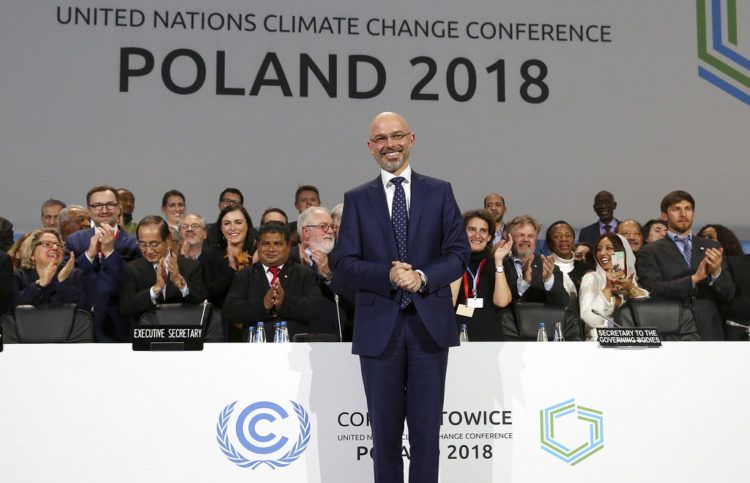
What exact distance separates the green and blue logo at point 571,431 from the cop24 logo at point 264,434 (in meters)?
0.90

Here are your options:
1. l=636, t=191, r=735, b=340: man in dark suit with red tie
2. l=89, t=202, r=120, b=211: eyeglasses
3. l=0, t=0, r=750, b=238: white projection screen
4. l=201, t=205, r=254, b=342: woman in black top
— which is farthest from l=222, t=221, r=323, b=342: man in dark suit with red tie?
l=0, t=0, r=750, b=238: white projection screen

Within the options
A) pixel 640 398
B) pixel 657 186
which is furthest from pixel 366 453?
pixel 657 186

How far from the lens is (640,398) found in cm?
325

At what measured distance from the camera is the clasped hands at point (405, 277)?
2.72 meters

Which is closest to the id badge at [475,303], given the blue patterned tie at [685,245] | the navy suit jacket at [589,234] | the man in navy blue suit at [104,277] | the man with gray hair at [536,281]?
the man with gray hair at [536,281]

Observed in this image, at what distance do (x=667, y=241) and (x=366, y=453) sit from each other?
2.71m

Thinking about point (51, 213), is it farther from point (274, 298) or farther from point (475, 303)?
point (475, 303)

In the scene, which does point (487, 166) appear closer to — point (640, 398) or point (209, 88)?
point (209, 88)

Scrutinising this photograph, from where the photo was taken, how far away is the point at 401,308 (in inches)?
113

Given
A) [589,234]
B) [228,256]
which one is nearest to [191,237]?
[228,256]

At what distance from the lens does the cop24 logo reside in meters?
3.11

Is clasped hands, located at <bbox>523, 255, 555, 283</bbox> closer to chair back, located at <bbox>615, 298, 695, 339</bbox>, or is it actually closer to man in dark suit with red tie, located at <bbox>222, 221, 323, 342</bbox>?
chair back, located at <bbox>615, 298, 695, 339</bbox>

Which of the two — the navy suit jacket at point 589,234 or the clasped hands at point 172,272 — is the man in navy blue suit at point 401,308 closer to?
the clasped hands at point 172,272

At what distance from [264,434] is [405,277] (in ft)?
2.87
